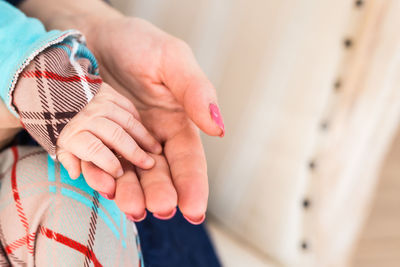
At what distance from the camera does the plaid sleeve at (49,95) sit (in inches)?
10.3

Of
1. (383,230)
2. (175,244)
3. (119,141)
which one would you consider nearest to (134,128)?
(119,141)

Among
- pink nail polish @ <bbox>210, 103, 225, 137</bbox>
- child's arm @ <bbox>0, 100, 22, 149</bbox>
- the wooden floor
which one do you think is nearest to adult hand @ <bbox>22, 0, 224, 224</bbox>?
pink nail polish @ <bbox>210, 103, 225, 137</bbox>

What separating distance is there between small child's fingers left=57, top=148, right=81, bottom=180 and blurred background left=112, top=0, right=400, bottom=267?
27cm

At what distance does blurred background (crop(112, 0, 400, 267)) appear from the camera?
42 centimetres

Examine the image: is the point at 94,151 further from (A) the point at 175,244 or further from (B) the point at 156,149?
(A) the point at 175,244

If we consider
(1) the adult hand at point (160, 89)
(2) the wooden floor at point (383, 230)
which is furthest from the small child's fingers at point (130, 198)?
(2) the wooden floor at point (383, 230)

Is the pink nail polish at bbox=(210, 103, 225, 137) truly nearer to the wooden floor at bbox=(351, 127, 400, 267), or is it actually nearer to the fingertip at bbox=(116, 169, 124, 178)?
the fingertip at bbox=(116, 169, 124, 178)

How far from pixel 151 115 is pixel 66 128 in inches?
3.4

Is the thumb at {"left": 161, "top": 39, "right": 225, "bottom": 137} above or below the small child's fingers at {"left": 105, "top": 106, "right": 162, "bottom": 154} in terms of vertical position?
above

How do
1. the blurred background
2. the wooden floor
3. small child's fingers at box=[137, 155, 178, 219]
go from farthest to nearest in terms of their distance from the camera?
the wooden floor, the blurred background, small child's fingers at box=[137, 155, 178, 219]

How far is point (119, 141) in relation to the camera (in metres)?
0.27

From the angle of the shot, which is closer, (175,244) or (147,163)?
(147,163)

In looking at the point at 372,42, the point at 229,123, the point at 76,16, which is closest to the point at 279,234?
the point at 229,123

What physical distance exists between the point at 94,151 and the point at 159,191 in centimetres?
6
